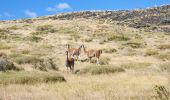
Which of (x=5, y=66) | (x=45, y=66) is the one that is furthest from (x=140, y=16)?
(x=5, y=66)

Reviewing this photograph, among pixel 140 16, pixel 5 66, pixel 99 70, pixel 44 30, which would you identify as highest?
pixel 140 16

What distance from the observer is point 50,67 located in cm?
2372

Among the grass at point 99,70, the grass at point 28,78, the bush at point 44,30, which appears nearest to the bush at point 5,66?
the grass at point 28,78

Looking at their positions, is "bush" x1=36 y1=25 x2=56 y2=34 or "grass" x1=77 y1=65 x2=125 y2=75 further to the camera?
"bush" x1=36 y1=25 x2=56 y2=34

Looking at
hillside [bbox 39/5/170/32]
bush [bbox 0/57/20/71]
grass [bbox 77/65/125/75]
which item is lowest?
grass [bbox 77/65/125/75]

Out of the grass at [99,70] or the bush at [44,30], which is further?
the bush at [44,30]

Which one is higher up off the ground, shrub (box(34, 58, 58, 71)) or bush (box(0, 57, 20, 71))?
bush (box(0, 57, 20, 71))

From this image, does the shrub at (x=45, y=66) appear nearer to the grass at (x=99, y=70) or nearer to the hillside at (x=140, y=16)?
the grass at (x=99, y=70)

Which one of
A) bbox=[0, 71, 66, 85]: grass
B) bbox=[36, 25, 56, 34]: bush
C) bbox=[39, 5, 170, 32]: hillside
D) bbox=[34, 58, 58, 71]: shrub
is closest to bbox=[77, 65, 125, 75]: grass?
bbox=[34, 58, 58, 71]: shrub

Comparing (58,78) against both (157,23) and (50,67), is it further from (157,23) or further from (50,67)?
(157,23)

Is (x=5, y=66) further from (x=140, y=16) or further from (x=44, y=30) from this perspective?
(x=140, y=16)

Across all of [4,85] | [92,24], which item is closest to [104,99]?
[4,85]

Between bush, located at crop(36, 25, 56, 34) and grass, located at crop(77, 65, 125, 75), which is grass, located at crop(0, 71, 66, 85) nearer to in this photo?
grass, located at crop(77, 65, 125, 75)

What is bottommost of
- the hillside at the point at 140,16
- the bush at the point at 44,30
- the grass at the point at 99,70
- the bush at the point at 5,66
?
the grass at the point at 99,70
